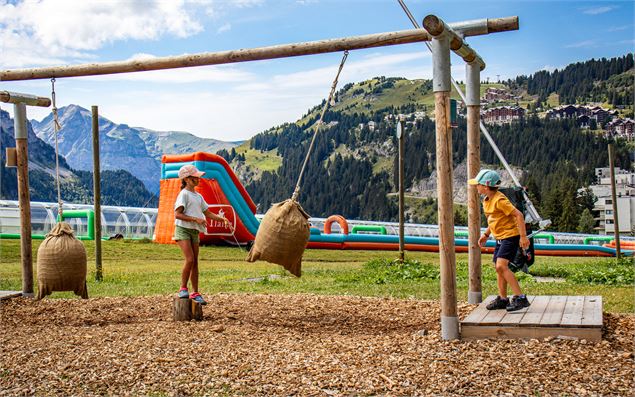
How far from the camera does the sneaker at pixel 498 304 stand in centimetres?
855

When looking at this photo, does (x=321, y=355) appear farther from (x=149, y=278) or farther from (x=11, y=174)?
(x=11, y=174)

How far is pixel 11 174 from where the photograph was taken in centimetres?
17100

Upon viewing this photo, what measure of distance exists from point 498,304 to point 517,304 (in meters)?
0.25

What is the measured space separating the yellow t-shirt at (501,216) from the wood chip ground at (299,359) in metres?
1.36

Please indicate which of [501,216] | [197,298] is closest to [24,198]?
[197,298]

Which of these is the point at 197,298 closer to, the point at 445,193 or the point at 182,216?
the point at 182,216

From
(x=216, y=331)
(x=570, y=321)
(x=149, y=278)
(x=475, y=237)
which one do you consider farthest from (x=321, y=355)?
(x=149, y=278)

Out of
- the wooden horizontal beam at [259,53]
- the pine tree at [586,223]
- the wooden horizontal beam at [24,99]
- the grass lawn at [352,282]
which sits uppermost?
the wooden horizontal beam at [259,53]

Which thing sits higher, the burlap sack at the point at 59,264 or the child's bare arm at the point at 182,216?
the child's bare arm at the point at 182,216

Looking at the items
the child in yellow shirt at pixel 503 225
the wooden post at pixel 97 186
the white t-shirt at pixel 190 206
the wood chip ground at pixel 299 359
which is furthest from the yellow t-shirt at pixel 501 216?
the wooden post at pixel 97 186

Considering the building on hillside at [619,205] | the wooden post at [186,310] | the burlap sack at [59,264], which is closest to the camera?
the wooden post at [186,310]

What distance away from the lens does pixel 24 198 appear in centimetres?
1138

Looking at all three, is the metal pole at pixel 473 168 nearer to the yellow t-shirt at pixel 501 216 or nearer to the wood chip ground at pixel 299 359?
the wood chip ground at pixel 299 359

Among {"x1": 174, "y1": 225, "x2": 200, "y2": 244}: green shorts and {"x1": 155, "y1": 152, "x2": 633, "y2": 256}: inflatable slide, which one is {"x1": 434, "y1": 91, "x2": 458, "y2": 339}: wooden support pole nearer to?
{"x1": 174, "y1": 225, "x2": 200, "y2": 244}: green shorts
